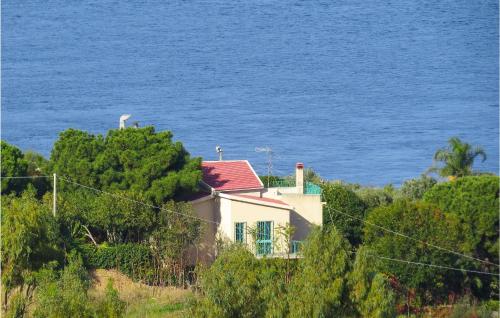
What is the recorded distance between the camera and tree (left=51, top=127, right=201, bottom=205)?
36250 mm

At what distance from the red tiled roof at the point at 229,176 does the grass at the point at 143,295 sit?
4.43 meters

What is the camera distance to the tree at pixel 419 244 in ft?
114

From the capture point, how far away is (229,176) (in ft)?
127

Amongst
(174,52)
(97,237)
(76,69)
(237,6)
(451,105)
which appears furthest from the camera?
(237,6)

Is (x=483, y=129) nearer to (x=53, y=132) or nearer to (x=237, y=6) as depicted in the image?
(x=53, y=132)

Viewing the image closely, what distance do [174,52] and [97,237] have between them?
6342cm

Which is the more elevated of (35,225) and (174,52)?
(174,52)

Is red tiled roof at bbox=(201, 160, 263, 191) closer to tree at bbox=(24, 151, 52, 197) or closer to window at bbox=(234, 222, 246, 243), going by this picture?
window at bbox=(234, 222, 246, 243)

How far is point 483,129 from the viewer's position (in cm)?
7575

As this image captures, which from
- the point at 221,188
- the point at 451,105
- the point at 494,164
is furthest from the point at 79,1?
the point at 221,188

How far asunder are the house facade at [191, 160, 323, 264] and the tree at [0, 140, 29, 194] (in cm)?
523

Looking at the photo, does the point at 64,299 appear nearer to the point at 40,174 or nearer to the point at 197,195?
the point at 197,195

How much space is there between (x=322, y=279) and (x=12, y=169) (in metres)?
14.2

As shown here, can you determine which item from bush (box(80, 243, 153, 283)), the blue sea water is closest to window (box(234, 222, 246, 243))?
bush (box(80, 243, 153, 283))
